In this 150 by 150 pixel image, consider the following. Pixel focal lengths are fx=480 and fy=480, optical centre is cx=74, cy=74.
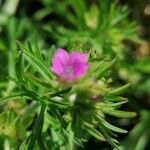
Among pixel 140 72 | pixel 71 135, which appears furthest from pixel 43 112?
pixel 140 72

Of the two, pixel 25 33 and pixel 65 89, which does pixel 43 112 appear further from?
pixel 25 33

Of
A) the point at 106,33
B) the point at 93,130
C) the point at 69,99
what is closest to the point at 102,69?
the point at 69,99

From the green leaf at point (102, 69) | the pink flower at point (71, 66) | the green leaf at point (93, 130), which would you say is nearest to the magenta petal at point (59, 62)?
the pink flower at point (71, 66)

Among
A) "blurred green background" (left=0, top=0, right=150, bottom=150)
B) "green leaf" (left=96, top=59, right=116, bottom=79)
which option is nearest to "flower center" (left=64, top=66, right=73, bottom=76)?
"green leaf" (left=96, top=59, right=116, bottom=79)

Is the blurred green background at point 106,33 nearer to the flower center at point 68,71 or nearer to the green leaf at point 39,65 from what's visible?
the green leaf at point 39,65

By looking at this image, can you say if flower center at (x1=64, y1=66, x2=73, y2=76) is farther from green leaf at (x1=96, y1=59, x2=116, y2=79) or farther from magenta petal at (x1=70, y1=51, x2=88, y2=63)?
green leaf at (x1=96, y1=59, x2=116, y2=79)

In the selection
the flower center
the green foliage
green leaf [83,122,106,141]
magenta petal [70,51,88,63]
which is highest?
magenta petal [70,51,88,63]
